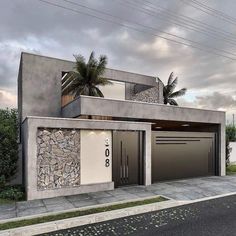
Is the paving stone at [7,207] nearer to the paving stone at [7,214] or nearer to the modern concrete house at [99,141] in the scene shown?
the paving stone at [7,214]

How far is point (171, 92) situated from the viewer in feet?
96.6

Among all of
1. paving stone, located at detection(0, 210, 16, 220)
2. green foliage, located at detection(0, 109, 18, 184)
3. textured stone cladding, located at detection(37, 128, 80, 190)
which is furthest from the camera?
green foliage, located at detection(0, 109, 18, 184)

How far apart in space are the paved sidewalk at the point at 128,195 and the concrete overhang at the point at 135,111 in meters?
3.22

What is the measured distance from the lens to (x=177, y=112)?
1277cm

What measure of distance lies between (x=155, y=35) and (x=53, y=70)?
22.6ft

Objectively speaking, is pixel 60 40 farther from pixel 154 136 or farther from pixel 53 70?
pixel 154 136

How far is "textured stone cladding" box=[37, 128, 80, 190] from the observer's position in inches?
348

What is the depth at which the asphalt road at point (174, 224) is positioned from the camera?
19.0 feet

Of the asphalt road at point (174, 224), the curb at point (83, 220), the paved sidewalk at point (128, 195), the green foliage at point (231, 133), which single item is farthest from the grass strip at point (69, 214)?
the green foliage at point (231, 133)

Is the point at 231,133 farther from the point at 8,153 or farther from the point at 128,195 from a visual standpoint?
the point at 8,153

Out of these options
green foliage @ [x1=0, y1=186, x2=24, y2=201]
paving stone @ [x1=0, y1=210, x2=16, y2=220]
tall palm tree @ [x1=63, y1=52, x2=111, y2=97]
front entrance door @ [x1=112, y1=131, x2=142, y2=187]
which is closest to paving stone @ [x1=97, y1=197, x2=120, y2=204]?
front entrance door @ [x1=112, y1=131, x2=142, y2=187]

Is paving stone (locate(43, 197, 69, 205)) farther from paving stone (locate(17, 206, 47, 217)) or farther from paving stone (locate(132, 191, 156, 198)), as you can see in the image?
paving stone (locate(132, 191, 156, 198))

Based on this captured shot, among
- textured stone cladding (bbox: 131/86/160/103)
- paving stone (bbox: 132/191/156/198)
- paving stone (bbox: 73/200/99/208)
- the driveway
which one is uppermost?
textured stone cladding (bbox: 131/86/160/103)

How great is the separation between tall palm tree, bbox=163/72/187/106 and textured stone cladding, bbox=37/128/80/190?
21277 mm
